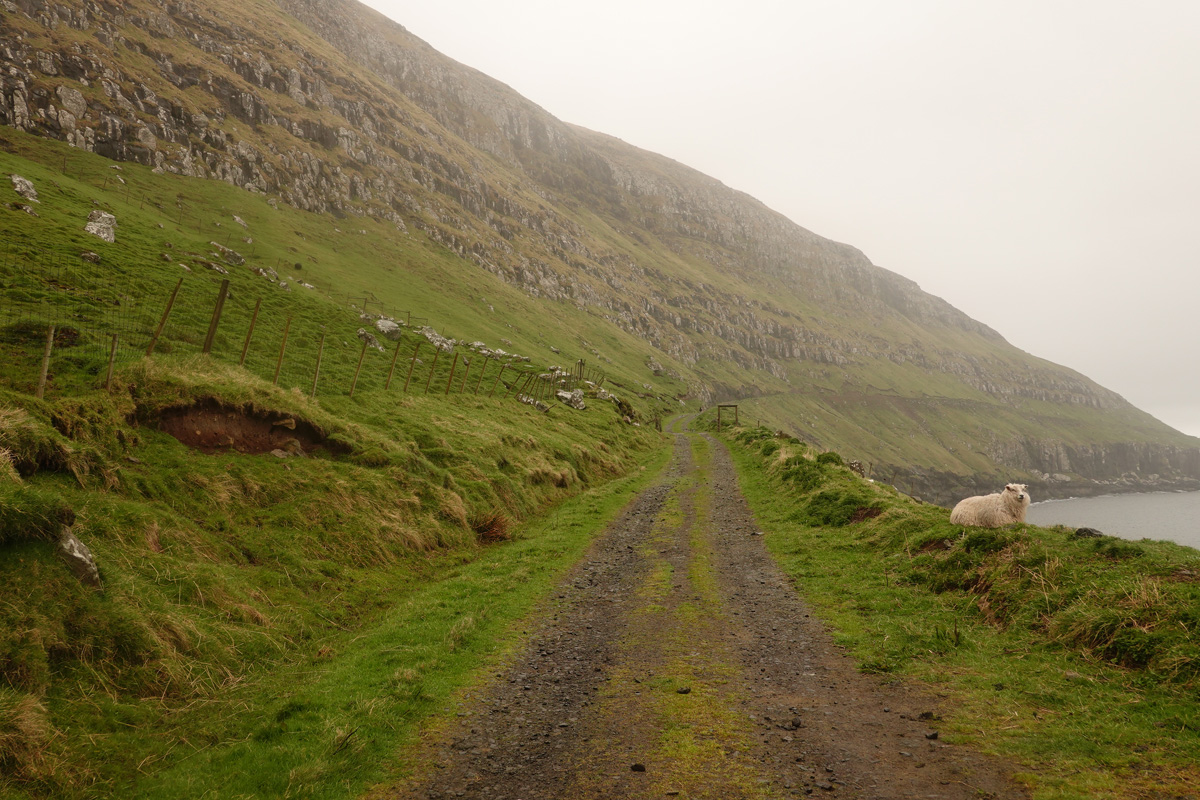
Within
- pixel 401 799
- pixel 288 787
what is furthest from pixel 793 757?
pixel 288 787

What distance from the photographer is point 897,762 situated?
23.5 feet

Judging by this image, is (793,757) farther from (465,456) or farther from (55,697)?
(465,456)

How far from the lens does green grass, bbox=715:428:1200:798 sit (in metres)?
6.79

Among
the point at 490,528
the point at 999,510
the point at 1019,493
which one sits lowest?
the point at 490,528

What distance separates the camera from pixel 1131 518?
150125mm

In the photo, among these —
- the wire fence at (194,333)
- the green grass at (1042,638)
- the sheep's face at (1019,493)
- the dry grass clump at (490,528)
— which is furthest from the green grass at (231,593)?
the sheep's face at (1019,493)

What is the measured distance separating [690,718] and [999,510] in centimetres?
1235

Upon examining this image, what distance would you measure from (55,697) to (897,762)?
453 inches

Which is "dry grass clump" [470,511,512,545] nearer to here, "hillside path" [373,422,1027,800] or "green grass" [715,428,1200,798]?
"hillside path" [373,422,1027,800]

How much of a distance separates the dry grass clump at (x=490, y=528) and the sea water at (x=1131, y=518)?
370 feet

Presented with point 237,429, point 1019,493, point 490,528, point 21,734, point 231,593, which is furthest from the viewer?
point 490,528

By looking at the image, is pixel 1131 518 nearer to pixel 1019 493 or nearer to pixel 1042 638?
pixel 1019 493

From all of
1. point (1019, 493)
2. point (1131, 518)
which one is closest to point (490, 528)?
point (1019, 493)

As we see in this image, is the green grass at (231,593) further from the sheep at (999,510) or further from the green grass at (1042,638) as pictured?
the sheep at (999,510)
